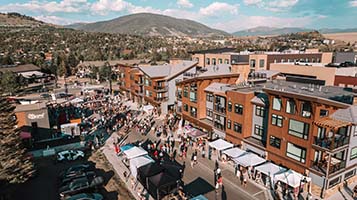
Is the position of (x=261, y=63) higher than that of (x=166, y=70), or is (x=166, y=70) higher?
(x=261, y=63)

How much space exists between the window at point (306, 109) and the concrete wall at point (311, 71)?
74.0ft

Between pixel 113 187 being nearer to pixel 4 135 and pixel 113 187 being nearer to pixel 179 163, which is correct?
pixel 179 163

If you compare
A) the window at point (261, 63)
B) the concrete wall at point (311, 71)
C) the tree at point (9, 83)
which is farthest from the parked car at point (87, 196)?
the tree at point (9, 83)

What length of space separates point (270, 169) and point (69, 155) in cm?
2226

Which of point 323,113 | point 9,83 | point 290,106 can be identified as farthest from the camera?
point 9,83

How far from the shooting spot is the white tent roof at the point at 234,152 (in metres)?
26.8

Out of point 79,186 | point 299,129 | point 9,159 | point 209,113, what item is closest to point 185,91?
point 209,113

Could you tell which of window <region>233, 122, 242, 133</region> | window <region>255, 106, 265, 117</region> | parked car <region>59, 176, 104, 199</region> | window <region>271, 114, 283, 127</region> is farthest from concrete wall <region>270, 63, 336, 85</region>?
parked car <region>59, 176, 104, 199</region>

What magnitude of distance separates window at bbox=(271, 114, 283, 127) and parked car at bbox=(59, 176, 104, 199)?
17795 mm

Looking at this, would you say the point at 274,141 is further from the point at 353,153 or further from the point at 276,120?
the point at 353,153

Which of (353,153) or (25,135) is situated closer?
(353,153)

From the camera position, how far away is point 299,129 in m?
23.0

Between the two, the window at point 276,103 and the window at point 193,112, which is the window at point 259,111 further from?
the window at point 193,112

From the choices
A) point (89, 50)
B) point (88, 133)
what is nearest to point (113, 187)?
point (88, 133)
